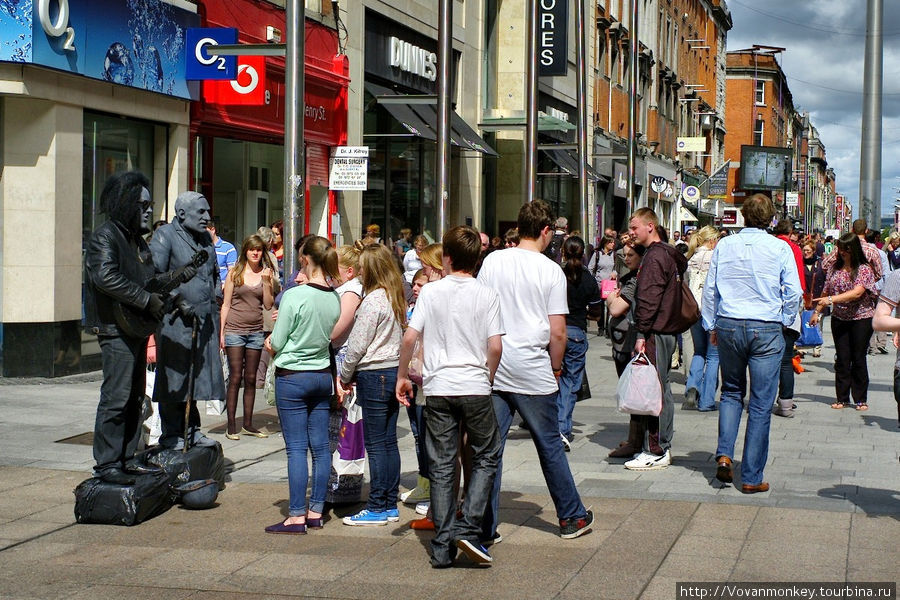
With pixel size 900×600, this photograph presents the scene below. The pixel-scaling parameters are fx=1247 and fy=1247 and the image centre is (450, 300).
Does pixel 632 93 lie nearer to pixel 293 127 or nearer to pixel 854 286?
pixel 854 286

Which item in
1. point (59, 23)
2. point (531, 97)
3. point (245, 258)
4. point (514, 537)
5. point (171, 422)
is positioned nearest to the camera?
point (514, 537)

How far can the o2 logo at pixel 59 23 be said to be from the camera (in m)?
13.0

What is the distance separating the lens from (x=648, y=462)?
9250 millimetres

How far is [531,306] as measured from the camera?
6.93m

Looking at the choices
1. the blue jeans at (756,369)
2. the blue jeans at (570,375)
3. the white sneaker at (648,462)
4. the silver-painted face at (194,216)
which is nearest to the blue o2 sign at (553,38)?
the blue jeans at (570,375)

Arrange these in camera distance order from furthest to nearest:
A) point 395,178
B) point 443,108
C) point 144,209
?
point 395,178 < point 443,108 < point 144,209

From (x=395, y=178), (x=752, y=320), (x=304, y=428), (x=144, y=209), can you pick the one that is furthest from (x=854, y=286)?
(x=395, y=178)

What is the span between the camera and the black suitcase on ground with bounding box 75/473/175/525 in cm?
732

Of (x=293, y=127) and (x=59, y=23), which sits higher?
(x=59, y=23)

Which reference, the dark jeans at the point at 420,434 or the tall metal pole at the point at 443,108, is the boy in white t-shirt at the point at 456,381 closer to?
the dark jeans at the point at 420,434

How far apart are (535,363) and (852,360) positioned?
7257mm

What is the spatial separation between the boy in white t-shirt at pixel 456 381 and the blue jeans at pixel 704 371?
20.8 ft

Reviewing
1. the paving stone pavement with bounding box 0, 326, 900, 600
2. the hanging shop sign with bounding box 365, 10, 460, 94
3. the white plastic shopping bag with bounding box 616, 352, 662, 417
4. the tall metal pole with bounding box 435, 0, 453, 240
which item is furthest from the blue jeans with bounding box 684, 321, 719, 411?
the hanging shop sign with bounding box 365, 10, 460, 94

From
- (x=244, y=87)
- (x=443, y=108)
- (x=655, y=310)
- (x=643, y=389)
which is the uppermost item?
(x=244, y=87)
